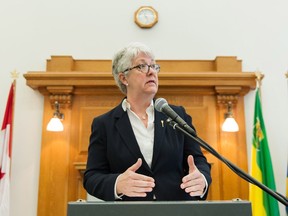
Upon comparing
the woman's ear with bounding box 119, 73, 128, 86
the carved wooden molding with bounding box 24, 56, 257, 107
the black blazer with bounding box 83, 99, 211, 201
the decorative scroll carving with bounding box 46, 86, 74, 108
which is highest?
the carved wooden molding with bounding box 24, 56, 257, 107

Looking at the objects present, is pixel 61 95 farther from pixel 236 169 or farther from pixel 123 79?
pixel 236 169

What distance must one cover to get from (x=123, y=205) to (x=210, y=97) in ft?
9.91

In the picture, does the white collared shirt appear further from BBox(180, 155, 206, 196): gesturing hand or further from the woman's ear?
BBox(180, 155, 206, 196): gesturing hand

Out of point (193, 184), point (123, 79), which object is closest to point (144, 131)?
point (123, 79)

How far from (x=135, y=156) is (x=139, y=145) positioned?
0.26 ft

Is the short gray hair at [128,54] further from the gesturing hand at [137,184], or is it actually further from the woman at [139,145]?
the gesturing hand at [137,184]

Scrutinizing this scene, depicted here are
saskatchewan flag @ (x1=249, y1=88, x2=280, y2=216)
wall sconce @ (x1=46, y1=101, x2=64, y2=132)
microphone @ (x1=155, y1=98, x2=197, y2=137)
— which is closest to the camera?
microphone @ (x1=155, y1=98, x2=197, y2=137)

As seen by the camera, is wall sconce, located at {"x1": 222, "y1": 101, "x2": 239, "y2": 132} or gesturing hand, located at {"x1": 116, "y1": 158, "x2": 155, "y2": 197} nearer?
gesturing hand, located at {"x1": 116, "y1": 158, "x2": 155, "y2": 197}

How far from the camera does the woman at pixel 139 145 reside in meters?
1.50

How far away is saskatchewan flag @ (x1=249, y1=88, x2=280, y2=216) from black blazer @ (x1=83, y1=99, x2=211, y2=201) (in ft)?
6.10

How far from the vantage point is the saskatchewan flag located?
3201mm

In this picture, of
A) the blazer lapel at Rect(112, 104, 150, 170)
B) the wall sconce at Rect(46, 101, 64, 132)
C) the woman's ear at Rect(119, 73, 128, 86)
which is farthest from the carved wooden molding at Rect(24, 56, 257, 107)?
the blazer lapel at Rect(112, 104, 150, 170)

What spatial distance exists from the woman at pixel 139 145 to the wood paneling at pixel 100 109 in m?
1.82

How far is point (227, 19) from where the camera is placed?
401 cm
